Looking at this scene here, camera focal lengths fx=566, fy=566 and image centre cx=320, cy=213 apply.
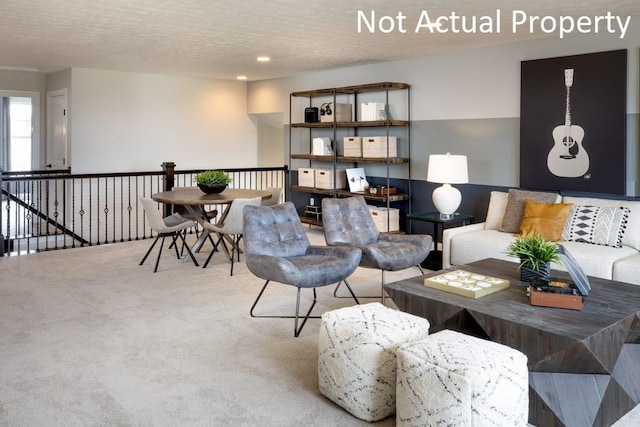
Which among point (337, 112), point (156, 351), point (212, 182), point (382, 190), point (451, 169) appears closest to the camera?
point (156, 351)

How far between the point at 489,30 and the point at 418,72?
1606 mm

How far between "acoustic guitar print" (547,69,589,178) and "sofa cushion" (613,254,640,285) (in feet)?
4.78

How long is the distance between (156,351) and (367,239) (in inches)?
82.8

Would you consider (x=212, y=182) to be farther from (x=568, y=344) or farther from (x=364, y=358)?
(x=568, y=344)

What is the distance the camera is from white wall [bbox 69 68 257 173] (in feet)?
27.5

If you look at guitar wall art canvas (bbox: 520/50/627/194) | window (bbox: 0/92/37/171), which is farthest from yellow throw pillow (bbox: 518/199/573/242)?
window (bbox: 0/92/37/171)

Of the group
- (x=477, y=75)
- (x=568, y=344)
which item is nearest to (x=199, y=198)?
(x=477, y=75)

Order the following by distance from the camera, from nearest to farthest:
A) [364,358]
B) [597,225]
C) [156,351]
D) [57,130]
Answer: [364,358], [156,351], [597,225], [57,130]

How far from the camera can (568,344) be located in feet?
8.31

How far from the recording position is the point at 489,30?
211 inches

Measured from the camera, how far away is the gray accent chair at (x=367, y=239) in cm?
443

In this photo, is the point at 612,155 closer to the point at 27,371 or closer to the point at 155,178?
the point at 27,371

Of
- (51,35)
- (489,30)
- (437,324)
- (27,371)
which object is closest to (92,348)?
(27,371)

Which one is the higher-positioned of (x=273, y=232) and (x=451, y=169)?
(x=451, y=169)
